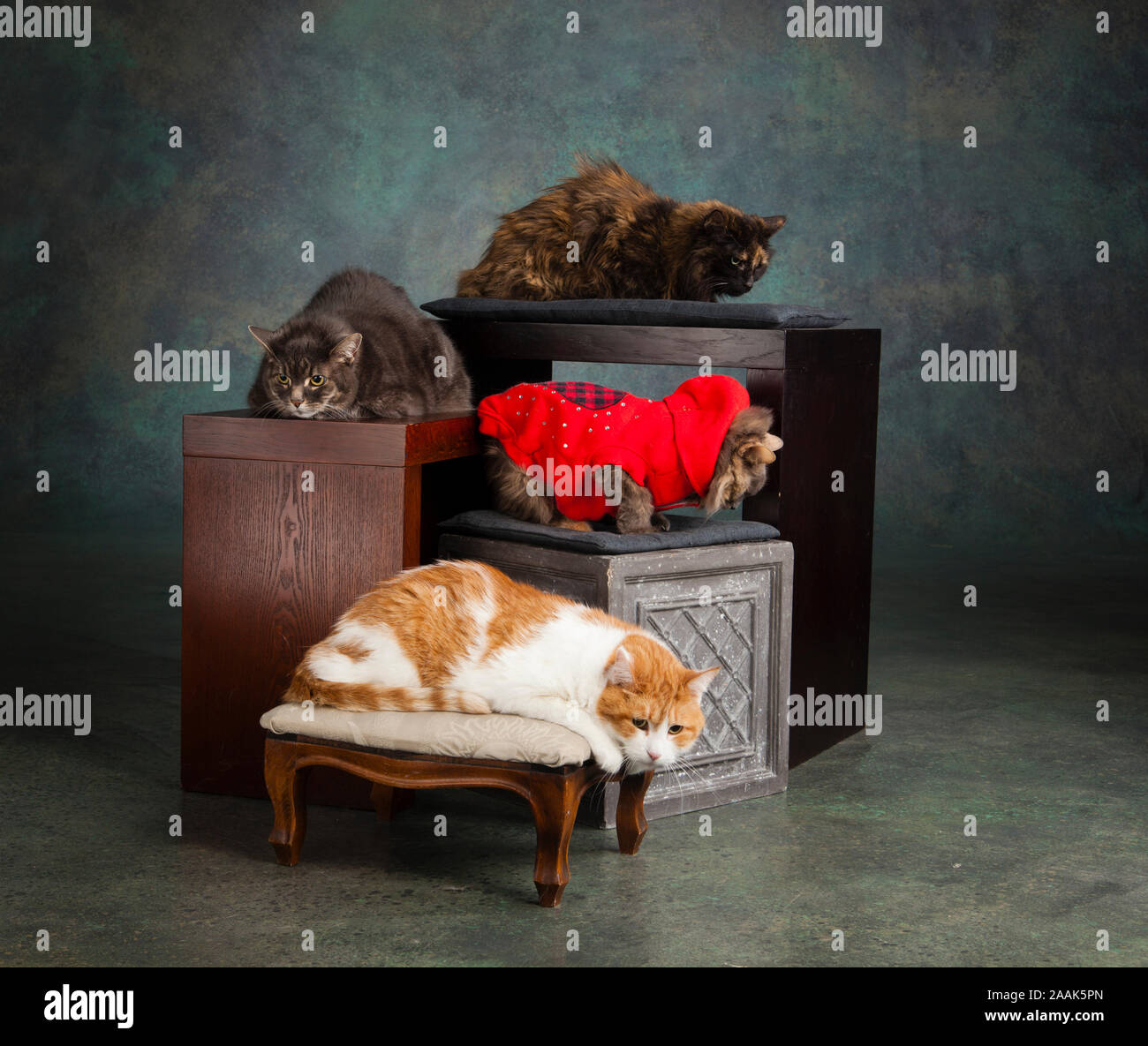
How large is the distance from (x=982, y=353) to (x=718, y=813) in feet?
16.5

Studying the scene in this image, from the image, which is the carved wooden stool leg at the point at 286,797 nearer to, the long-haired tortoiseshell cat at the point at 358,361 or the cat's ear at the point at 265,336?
the long-haired tortoiseshell cat at the point at 358,361

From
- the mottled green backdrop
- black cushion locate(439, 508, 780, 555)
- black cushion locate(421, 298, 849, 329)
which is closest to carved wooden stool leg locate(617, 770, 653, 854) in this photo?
black cushion locate(439, 508, 780, 555)

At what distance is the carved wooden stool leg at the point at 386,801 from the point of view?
11.5 ft

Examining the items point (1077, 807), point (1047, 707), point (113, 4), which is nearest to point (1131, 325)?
point (1047, 707)

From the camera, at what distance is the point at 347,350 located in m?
3.63

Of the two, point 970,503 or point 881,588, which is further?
point 970,503

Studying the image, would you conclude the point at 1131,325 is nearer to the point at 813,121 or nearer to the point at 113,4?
the point at 813,121

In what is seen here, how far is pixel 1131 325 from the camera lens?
7602 millimetres

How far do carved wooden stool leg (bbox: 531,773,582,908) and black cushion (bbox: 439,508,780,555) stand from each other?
2.53 feet

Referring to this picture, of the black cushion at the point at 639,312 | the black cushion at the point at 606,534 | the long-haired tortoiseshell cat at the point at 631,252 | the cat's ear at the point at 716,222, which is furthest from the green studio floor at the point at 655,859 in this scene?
the cat's ear at the point at 716,222

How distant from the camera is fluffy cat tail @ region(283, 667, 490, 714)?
9.77ft

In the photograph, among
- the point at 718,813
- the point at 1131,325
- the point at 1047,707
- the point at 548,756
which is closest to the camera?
the point at 548,756

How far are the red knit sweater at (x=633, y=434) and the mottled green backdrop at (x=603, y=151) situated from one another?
4.25 m

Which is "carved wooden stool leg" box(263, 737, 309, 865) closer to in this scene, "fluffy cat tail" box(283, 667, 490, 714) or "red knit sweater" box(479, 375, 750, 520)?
"fluffy cat tail" box(283, 667, 490, 714)
